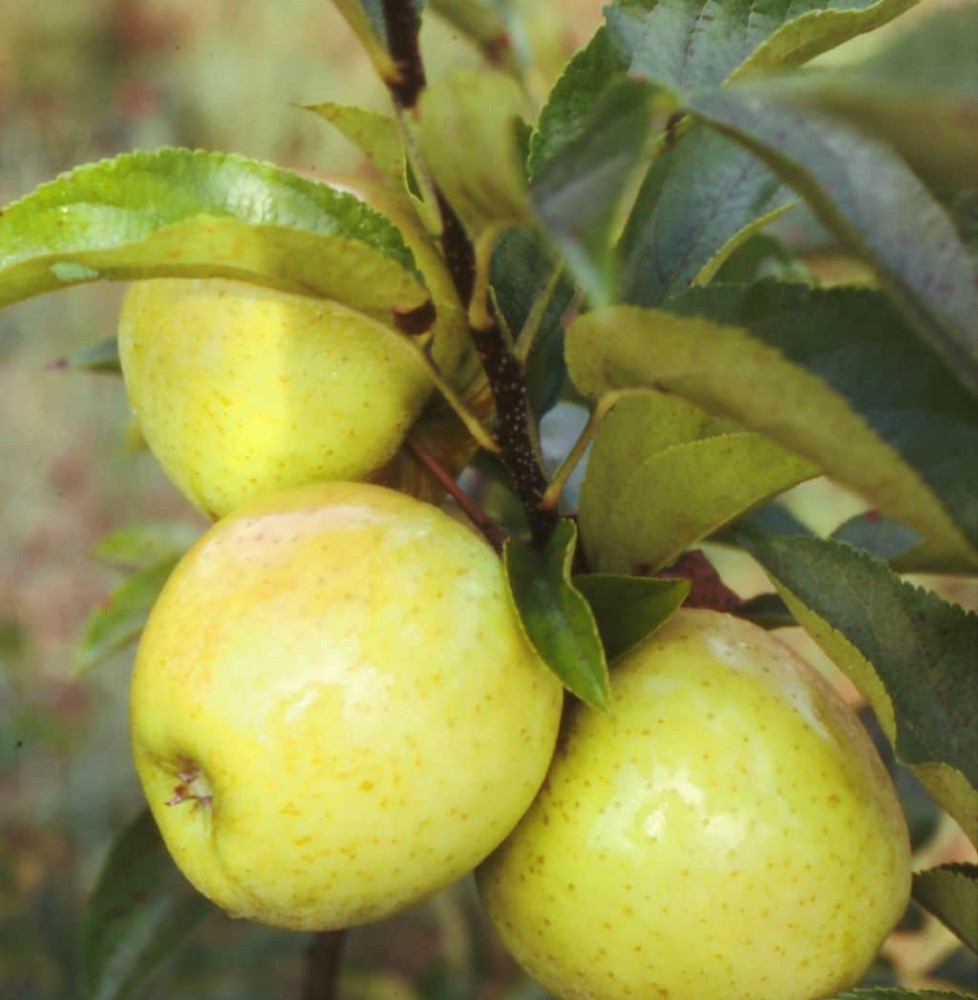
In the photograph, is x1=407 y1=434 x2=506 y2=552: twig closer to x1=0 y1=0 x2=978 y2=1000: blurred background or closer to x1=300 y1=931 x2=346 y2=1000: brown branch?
x1=0 y1=0 x2=978 y2=1000: blurred background

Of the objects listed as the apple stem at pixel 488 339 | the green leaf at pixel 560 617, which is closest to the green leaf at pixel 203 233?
the apple stem at pixel 488 339

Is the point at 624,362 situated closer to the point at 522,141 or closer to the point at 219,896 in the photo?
the point at 522,141

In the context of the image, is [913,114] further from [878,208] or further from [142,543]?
[142,543]

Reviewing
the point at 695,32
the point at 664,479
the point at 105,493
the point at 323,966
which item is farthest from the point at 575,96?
the point at 105,493

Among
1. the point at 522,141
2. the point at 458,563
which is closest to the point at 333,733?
the point at 458,563

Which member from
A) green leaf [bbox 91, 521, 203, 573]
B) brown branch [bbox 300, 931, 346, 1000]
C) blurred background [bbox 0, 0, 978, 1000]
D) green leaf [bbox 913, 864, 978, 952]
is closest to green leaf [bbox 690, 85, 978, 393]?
green leaf [bbox 913, 864, 978, 952]
